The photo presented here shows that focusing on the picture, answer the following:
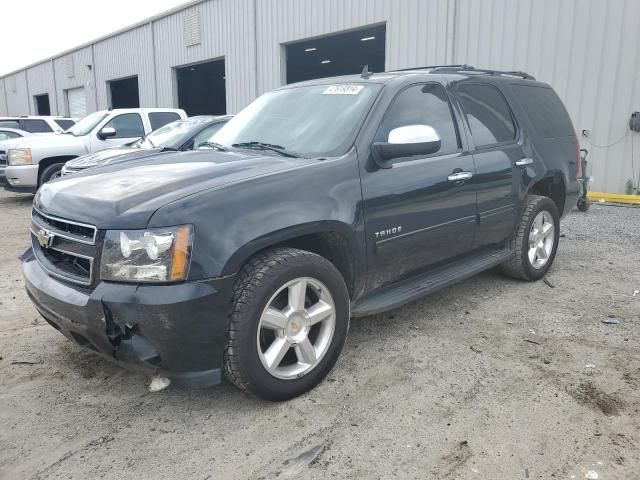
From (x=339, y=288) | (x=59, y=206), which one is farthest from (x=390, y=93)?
(x=59, y=206)

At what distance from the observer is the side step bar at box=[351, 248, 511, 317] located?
11.0 feet

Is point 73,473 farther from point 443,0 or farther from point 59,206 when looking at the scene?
point 443,0

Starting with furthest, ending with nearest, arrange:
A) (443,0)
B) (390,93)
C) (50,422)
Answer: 1. (443,0)
2. (390,93)
3. (50,422)

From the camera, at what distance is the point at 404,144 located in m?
3.25

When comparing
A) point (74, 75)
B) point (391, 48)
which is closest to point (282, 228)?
point (391, 48)

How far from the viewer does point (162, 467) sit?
2.39m

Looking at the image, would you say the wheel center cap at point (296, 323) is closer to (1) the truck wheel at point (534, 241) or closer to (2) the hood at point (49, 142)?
(1) the truck wheel at point (534, 241)

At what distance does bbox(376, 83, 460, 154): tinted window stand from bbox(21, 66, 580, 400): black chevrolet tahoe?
0.01 m

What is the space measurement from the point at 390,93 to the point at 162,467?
2634mm

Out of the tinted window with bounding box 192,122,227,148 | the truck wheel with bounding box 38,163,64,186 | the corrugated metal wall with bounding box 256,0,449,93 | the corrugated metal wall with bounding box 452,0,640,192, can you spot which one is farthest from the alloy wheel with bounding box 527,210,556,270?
the truck wheel with bounding box 38,163,64,186

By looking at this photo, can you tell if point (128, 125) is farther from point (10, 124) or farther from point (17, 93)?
point (17, 93)

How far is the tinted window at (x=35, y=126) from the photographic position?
48.2 feet

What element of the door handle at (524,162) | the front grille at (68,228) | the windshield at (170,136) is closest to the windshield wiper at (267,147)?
the front grille at (68,228)

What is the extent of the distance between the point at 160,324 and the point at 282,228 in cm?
77
